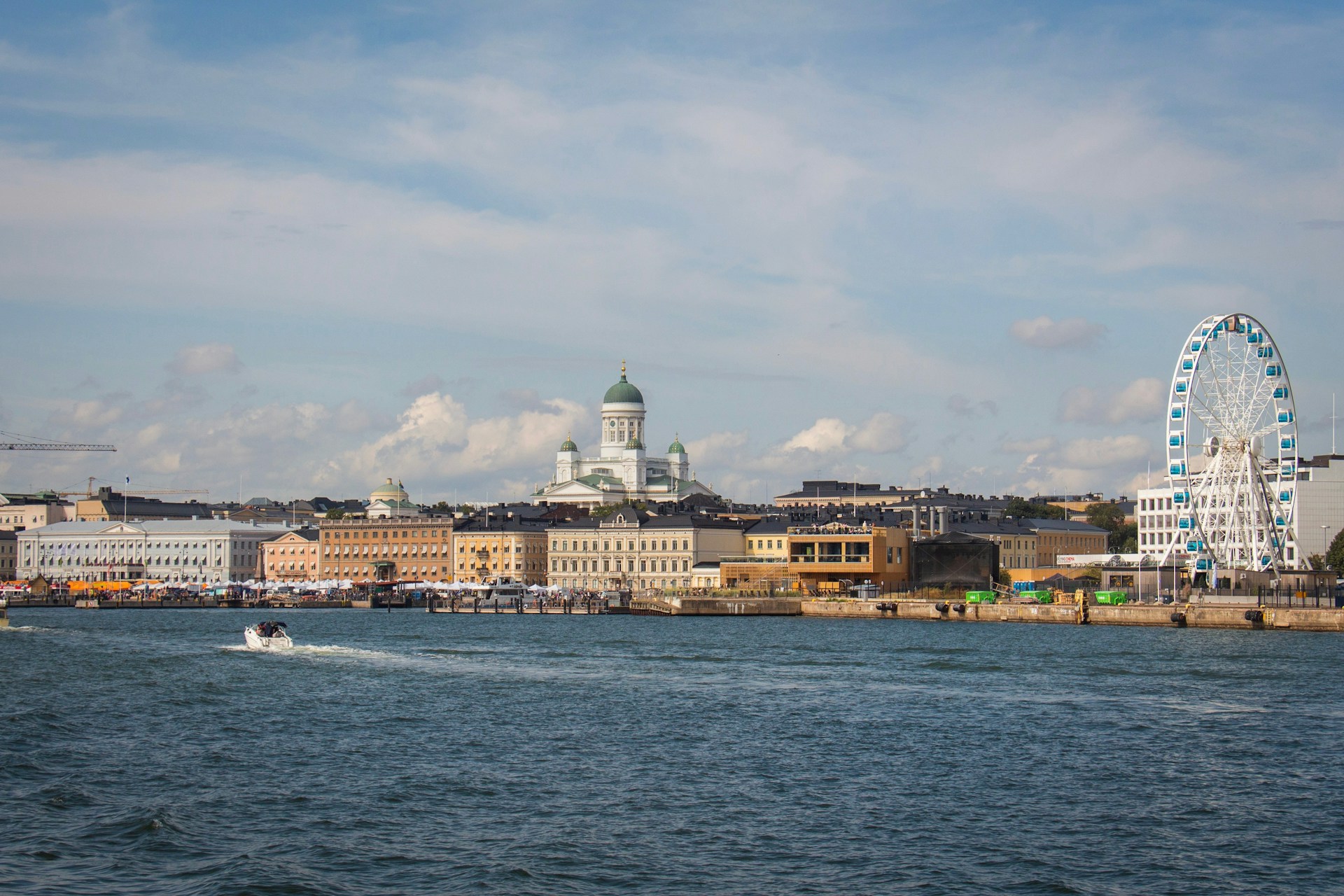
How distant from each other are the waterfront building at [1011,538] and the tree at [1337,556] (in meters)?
30.5

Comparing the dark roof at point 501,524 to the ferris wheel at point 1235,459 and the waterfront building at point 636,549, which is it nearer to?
the waterfront building at point 636,549

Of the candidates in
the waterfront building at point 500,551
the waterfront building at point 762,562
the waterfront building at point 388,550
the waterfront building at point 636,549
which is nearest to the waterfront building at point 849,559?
the waterfront building at point 762,562

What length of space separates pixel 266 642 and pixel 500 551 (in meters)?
90.3

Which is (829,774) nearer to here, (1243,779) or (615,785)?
(615,785)

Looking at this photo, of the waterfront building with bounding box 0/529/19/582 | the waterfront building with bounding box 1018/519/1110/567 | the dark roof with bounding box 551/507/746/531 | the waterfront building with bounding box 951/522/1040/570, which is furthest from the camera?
the waterfront building with bounding box 0/529/19/582

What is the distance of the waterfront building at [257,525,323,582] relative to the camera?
16700cm

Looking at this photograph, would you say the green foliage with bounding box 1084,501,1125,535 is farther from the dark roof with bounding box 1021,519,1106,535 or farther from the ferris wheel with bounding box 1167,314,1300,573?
the ferris wheel with bounding box 1167,314,1300,573

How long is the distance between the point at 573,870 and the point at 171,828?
678 centimetres

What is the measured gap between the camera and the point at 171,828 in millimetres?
25188

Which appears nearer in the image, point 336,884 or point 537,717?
point 336,884

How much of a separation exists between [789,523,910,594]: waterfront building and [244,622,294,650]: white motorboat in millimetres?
51684

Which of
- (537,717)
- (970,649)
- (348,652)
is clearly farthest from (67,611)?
(537,717)

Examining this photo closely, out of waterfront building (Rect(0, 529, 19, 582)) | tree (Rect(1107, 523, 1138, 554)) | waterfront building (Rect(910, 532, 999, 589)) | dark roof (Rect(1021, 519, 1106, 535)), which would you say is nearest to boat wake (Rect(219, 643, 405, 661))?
waterfront building (Rect(910, 532, 999, 589))

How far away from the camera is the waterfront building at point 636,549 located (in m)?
139
